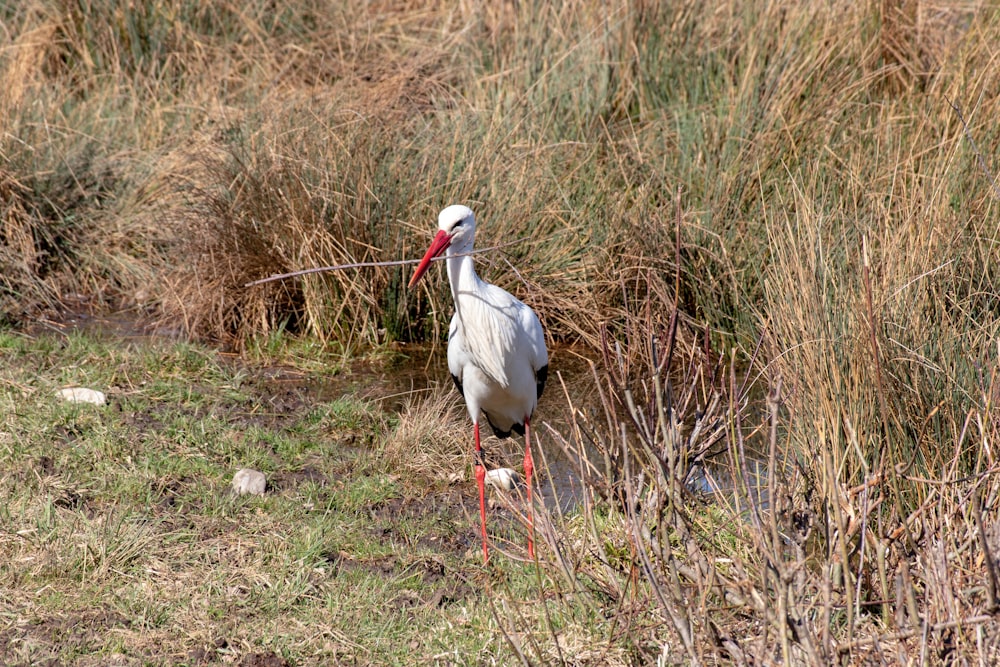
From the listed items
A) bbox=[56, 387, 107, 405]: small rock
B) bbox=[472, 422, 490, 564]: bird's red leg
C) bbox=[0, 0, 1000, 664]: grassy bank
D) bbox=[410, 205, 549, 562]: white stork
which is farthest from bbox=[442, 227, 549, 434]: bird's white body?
bbox=[56, 387, 107, 405]: small rock

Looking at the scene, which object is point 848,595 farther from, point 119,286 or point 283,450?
point 119,286

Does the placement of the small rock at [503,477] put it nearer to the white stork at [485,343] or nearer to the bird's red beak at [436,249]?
the white stork at [485,343]

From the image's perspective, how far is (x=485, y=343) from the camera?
4418 millimetres

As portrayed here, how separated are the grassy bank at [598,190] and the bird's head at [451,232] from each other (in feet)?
2.47

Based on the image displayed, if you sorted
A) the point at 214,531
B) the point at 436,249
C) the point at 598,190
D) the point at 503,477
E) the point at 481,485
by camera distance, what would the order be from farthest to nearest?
the point at 598,190 → the point at 503,477 → the point at 481,485 → the point at 436,249 → the point at 214,531

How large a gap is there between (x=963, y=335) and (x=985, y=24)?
3544mm

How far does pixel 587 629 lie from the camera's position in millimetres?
3225

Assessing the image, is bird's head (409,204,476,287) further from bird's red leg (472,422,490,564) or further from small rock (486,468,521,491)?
small rock (486,468,521,491)

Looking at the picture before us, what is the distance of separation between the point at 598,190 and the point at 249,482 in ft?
9.03

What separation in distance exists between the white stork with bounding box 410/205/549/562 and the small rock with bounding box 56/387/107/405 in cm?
147

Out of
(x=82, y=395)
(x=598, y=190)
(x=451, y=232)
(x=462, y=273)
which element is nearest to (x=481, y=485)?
(x=462, y=273)

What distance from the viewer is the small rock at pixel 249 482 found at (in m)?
4.24

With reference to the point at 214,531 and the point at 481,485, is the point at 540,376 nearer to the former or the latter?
the point at 481,485

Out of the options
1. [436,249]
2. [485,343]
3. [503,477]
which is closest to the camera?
[436,249]
